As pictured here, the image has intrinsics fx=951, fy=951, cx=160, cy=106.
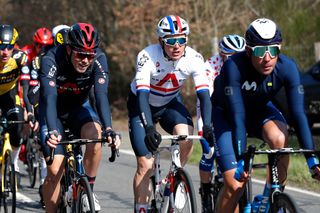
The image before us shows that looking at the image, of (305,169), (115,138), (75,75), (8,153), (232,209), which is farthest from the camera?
(305,169)

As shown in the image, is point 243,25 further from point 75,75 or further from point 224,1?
point 75,75

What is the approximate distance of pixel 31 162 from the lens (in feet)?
42.4

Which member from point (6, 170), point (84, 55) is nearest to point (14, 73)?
point (6, 170)

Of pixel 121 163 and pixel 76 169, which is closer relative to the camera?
pixel 76 169

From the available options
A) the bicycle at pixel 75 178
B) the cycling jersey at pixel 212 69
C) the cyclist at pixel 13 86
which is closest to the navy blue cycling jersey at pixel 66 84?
the bicycle at pixel 75 178

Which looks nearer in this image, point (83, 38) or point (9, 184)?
point (83, 38)

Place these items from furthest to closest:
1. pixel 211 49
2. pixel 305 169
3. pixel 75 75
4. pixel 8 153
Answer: pixel 211 49 < pixel 305 169 < pixel 8 153 < pixel 75 75

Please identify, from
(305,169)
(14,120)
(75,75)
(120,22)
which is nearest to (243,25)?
(120,22)

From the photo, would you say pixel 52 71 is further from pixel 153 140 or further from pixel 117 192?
pixel 117 192

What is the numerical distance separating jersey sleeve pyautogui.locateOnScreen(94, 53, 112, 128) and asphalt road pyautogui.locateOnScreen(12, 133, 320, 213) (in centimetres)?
263

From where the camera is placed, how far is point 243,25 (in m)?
25.2

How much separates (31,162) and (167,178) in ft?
17.4

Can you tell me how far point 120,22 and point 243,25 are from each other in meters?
3.27

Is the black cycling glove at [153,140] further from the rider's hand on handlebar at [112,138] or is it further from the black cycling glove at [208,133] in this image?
the black cycling glove at [208,133]
